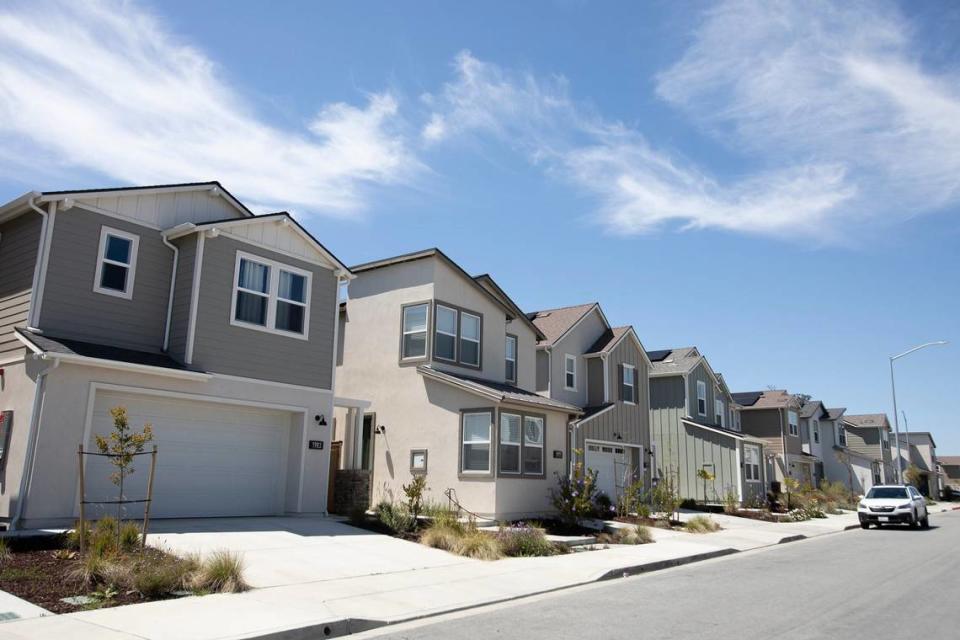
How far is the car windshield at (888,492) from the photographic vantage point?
25822 mm

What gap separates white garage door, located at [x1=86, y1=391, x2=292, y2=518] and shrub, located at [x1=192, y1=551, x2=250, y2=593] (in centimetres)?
547

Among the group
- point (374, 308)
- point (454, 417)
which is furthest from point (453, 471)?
point (374, 308)

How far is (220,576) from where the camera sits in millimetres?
9766

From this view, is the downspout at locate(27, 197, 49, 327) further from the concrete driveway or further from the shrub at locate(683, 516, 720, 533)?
the shrub at locate(683, 516, 720, 533)

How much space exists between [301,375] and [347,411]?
446cm

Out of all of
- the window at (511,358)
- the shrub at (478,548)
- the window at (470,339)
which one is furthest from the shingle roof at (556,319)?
the shrub at (478,548)

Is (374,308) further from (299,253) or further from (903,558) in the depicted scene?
(903,558)

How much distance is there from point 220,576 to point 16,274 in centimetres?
898

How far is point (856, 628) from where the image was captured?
838 centimetres

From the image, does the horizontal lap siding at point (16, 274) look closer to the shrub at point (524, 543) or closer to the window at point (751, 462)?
the shrub at point (524, 543)

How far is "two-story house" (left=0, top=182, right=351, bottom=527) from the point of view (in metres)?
13.5

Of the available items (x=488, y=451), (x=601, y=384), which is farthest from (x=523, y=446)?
(x=601, y=384)

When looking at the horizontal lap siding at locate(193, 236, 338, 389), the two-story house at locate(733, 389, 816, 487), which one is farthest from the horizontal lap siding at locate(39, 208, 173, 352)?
the two-story house at locate(733, 389, 816, 487)

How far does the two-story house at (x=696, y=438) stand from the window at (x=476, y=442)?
14969mm
